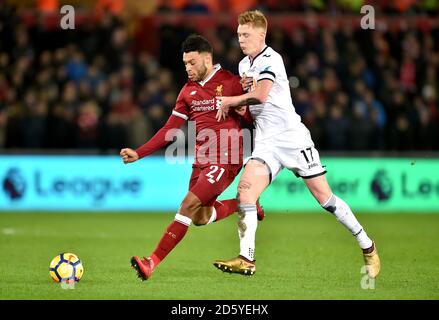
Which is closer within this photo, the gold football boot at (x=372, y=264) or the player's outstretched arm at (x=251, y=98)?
the player's outstretched arm at (x=251, y=98)

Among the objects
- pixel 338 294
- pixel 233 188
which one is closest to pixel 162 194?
pixel 233 188

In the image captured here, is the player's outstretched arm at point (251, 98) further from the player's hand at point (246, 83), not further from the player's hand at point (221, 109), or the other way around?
the player's hand at point (246, 83)

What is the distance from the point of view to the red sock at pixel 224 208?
9.53m

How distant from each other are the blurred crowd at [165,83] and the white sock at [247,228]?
29.8 feet

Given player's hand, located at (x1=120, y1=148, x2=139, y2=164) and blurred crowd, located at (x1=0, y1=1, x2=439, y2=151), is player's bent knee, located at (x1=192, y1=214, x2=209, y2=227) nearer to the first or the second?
player's hand, located at (x1=120, y1=148, x2=139, y2=164)

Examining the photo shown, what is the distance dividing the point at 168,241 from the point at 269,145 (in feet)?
4.17

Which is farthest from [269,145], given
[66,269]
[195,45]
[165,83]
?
[165,83]

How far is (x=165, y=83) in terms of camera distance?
18641mm

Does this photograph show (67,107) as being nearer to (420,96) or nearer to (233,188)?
(233,188)

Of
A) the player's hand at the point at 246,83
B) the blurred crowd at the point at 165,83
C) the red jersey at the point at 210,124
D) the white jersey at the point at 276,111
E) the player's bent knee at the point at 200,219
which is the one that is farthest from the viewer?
the blurred crowd at the point at 165,83

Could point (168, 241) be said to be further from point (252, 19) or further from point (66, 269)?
point (252, 19)

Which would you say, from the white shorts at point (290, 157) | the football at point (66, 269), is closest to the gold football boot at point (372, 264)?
the white shorts at point (290, 157)

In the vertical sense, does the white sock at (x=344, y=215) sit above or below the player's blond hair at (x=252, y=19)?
below

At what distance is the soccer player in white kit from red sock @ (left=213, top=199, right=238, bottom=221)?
640 mm
